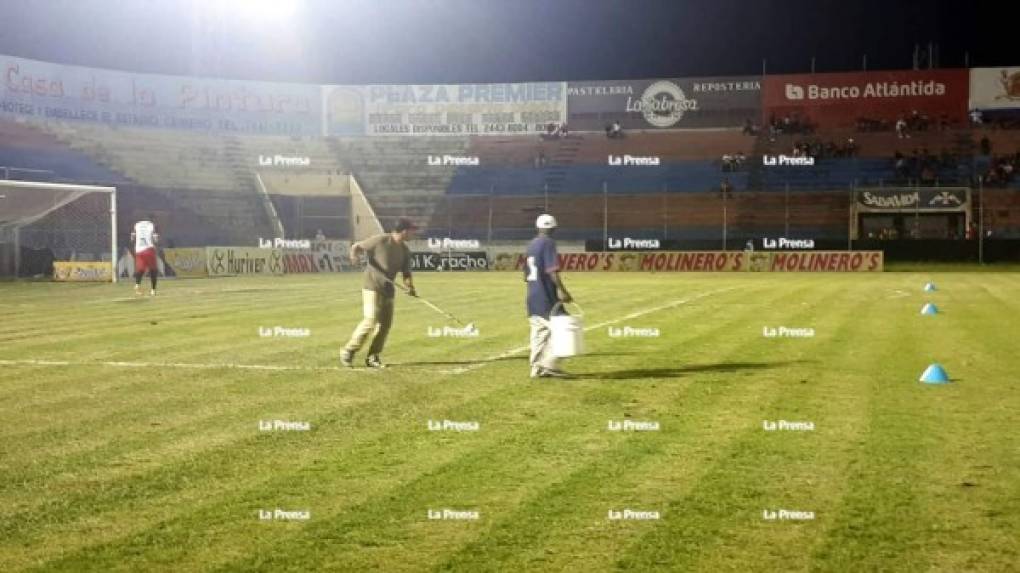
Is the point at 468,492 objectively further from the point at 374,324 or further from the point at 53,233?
the point at 53,233

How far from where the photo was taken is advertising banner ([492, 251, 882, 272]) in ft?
182

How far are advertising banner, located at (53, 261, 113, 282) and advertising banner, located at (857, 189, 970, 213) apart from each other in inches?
1603

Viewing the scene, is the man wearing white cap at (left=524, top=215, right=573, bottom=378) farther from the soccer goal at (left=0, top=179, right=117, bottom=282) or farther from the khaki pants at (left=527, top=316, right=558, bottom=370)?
the soccer goal at (left=0, top=179, right=117, bottom=282)

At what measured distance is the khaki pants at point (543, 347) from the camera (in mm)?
13992

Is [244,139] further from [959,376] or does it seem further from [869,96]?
[959,376]

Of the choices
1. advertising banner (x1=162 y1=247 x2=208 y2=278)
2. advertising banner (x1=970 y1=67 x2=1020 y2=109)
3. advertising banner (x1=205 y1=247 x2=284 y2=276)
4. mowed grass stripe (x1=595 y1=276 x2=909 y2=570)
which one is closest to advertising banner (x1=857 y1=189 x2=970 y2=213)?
advertising banner (x1=970 y1=67 x2=1020 y2=109)

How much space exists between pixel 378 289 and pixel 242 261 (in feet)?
129

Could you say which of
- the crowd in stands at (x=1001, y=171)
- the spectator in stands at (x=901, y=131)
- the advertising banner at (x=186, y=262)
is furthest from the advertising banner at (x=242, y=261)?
the crowd in stands at (x=1001, y=171)

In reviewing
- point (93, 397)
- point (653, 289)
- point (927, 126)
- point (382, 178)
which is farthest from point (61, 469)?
point (927, 126)

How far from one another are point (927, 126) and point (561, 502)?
219 ft

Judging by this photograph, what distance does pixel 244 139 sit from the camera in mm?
72000

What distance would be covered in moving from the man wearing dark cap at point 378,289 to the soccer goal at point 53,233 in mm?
30060

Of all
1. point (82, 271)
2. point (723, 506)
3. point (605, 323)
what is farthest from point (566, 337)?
point (82, 271)

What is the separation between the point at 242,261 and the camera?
52656 mm
